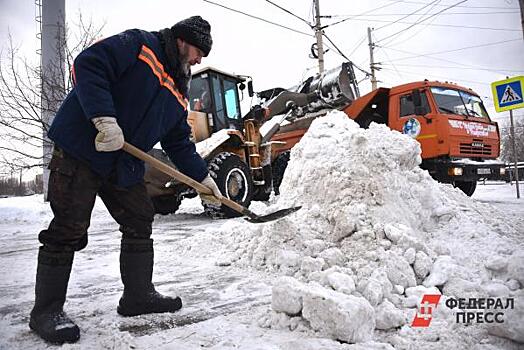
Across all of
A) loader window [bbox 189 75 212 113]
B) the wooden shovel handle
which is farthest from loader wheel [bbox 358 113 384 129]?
the wooden shovel handle

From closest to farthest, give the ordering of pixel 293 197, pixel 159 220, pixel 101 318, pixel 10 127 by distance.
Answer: pixel 101 318
pixel 293 197
pixel 159 220
pixel 10 127

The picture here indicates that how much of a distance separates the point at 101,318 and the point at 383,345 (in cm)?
142

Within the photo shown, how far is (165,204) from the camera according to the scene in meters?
6.73

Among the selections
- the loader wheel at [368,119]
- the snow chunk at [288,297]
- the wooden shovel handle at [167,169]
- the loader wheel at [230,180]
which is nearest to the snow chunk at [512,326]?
the snow chunk at [288,297]

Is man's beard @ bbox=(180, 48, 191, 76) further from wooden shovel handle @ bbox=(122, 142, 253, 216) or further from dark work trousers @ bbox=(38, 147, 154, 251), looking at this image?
dark work trousers @ bbox=(38, 147, 154, 251)

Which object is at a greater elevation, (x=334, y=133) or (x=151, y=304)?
(x=334, y=133)

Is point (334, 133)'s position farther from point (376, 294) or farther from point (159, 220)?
point (159, 220)

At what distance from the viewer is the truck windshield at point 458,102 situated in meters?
6.61

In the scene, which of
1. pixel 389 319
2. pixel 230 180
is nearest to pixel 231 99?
pixel 230 180

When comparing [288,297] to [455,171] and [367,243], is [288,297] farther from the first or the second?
[455,171]

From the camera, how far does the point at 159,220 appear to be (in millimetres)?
6414

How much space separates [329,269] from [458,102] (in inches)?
248

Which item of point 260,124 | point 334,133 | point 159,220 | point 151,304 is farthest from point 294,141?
point 151,304

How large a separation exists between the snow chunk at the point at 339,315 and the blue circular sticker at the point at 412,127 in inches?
231
